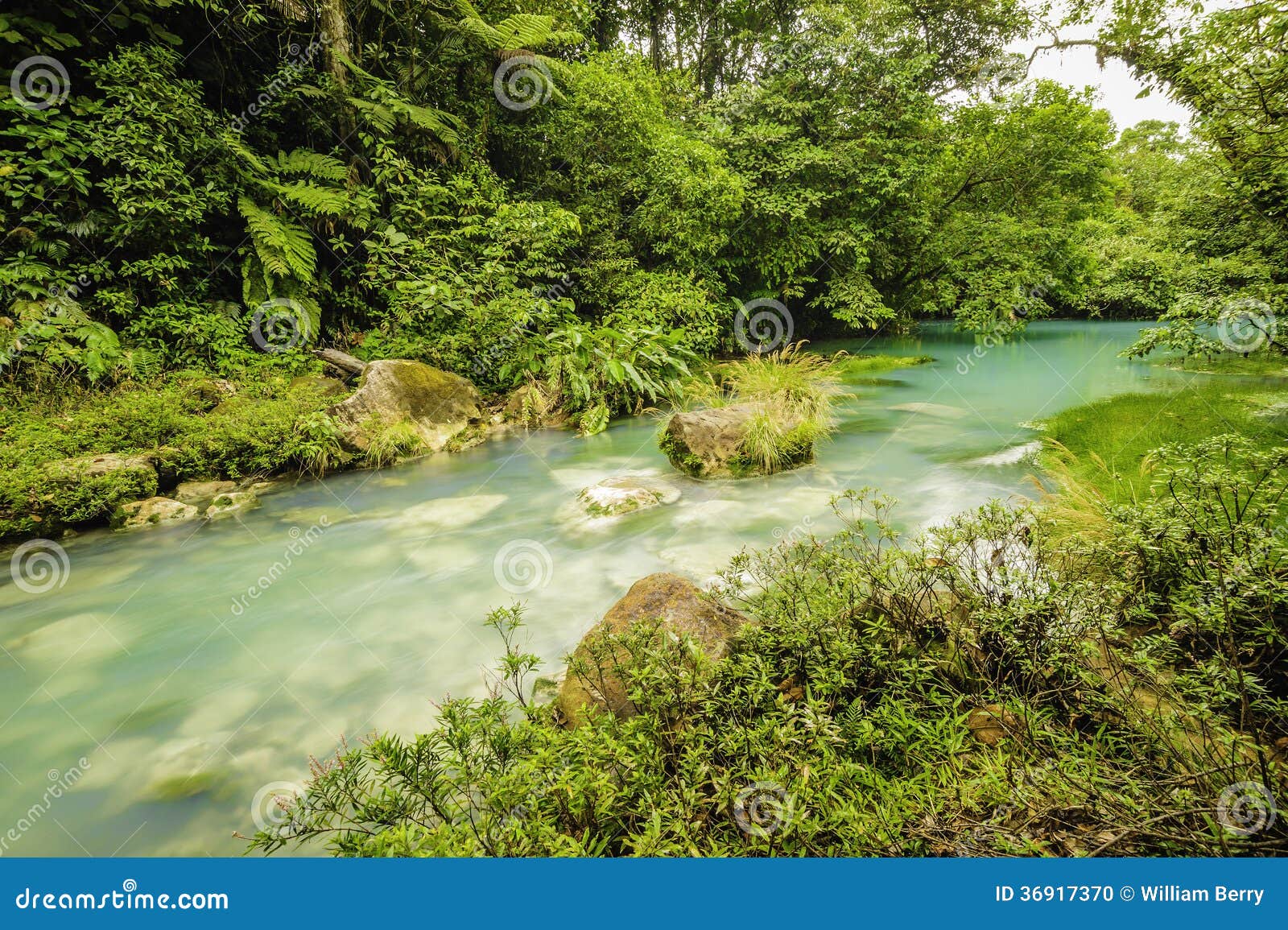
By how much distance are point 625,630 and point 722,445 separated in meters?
3.60

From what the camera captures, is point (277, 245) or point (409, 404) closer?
point (409, 404)

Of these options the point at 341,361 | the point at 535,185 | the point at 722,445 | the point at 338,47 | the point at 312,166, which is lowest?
the point at 722,445

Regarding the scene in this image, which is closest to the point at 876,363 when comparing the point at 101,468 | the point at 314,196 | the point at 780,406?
the point at 780,406

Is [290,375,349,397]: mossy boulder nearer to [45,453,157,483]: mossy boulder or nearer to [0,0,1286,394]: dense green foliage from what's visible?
[0,0,1286,394]: dense green foliage

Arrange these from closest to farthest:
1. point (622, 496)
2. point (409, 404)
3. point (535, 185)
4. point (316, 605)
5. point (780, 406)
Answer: point (316, 605) < point (622, 496) < point (780, 406) < point (409, 404) < point (535, 185)

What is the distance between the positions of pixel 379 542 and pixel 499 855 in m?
3.66

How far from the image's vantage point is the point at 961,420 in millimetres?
7121

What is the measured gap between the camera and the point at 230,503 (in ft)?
17.1

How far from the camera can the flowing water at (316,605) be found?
88.9 inches

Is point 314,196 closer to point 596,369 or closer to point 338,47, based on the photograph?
point 338,47

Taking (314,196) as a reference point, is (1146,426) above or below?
below

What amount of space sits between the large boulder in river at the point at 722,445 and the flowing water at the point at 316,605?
0.23m

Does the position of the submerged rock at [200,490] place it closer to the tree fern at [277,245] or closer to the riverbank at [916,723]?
the tree fern at [277,245]

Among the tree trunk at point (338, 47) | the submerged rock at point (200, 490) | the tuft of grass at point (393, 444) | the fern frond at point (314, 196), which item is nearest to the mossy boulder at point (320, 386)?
the tuft of grass at point (393, 444)
